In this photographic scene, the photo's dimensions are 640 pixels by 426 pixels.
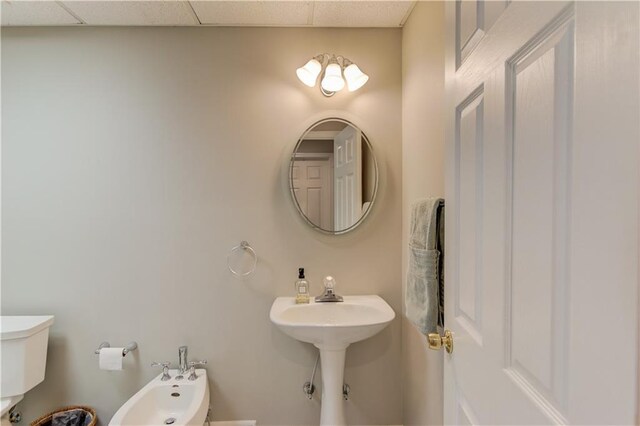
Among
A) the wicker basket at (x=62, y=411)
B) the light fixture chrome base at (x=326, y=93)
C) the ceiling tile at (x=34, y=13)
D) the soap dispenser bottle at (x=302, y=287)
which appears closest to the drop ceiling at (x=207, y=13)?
the ceiling tile at (x=34, y=13)

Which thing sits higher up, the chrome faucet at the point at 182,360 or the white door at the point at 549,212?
the white door at the point at 549,212

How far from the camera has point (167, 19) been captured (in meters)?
1.83

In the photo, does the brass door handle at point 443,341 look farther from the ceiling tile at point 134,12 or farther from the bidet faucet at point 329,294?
the ceiling tile at point 134,12

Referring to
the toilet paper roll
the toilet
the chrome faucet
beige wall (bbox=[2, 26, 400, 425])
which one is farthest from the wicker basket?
the chrome faucet

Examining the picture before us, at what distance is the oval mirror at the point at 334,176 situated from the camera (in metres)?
1.93

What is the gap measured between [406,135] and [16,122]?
84.5 inches

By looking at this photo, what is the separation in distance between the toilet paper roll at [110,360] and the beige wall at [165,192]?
11cm

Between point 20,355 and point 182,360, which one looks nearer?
point 20,355

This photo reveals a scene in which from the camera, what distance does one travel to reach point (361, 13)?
179 cm

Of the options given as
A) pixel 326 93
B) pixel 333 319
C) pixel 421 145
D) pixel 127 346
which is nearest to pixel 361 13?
pixel 326 93

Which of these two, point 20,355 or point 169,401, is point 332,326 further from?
point 20,355

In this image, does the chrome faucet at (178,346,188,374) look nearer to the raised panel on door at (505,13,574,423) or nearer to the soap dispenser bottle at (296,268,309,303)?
the soap dispenser bottle at (296,268,309,303)

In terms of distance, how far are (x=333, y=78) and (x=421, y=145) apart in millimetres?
595

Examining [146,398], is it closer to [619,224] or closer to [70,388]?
[70,388]
